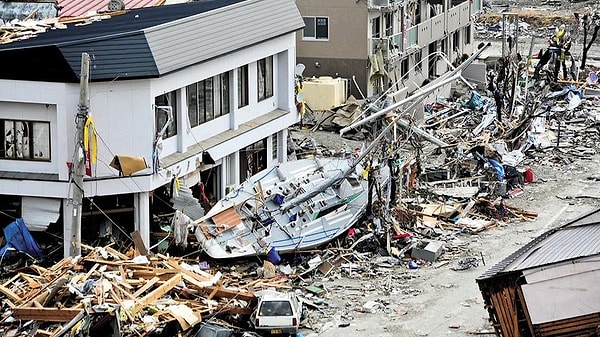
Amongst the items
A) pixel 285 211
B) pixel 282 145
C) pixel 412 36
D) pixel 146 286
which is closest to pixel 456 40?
pixel 412 36

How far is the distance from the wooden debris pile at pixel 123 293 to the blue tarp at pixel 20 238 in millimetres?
1496

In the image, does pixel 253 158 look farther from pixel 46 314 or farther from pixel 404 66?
pixel 404 66

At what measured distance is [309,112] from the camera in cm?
4778

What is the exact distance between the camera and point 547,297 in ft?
78.6

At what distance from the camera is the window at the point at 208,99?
34156 mm

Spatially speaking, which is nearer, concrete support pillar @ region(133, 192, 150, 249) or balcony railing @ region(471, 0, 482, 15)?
concrete support pillar @ region(133, 192, 150, 249)

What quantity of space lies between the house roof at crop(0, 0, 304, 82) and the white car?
734 centimetres

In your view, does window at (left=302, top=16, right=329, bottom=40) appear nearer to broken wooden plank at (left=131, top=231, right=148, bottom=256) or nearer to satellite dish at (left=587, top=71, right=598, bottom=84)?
satellite dish at (left=587, top=71, right=598, bottom=84)

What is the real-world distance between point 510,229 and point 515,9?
5411 centimetres

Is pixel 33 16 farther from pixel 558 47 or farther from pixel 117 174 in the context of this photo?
pixel 558 47

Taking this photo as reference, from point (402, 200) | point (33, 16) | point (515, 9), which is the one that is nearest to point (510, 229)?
point (402, 200)

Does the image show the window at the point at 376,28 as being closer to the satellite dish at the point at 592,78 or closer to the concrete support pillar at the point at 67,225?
the satellite dish at the point at 592,78

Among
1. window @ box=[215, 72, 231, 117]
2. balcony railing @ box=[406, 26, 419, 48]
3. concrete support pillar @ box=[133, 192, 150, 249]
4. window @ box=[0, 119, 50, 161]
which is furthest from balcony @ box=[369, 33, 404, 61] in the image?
window @ box=[0, 119, 50, 161]

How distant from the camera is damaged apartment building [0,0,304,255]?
30.2 meters
